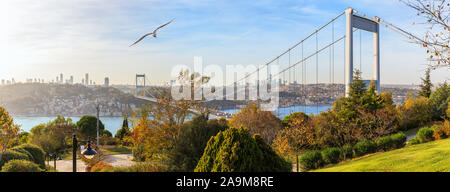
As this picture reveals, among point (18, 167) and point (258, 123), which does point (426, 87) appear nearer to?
point (258, 123)

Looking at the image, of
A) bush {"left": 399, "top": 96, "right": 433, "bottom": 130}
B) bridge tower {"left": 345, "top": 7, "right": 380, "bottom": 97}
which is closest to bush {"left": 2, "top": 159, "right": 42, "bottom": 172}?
bridge tower {"left": 345, "top": 7, "right": 380, "bottom": 97}

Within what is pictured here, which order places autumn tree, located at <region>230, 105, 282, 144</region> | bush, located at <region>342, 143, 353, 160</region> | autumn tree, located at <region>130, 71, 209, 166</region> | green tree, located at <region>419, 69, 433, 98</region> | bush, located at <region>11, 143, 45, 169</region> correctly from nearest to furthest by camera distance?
autumn tree, located at <region>130, 71, 209, 166</region>, bush, located at <region>11, 143, 45, 169</region>, bush, located at <region>342, 143, 353, 160</region>, autumn tree, located at <region>230, 105, 282, 144</region>, green tree, located at <region>419, 69, 433, 98</region>

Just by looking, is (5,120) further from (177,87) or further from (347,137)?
(347,137)

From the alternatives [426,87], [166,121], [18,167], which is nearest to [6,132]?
[18,167]

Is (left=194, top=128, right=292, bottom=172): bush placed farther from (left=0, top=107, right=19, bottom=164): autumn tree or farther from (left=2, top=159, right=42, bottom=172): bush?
(left=0, top=107, right=19, bottom=164): autumn tree

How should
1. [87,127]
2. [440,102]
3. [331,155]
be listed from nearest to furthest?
[331,155] → [87,127] → [440,102]

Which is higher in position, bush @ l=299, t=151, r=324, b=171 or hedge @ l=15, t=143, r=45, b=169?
hedge @ l=15, t=143, r=45, b=169
